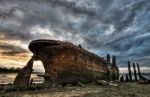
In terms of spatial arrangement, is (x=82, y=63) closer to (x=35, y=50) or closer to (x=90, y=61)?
(x=90, y=61)

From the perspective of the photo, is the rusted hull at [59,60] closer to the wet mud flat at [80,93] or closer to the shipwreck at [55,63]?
the shipwreck at [55,63]

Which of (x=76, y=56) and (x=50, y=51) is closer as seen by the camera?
(x=50, y=51)

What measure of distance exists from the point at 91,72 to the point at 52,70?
6.75 meters

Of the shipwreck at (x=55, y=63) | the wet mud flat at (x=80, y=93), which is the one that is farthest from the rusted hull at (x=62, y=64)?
the wet mud flat at (x=80, y=93)

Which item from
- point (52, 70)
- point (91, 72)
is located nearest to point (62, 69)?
point (52, 70)

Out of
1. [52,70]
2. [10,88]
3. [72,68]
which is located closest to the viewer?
[10,88]

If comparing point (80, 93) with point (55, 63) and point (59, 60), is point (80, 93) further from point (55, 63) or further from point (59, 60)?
point (59, 60)

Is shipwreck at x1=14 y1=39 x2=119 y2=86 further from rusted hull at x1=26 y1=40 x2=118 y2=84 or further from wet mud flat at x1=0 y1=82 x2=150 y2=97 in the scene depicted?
wet mud flat at x1=0 y1=82 x2=150 y2=97

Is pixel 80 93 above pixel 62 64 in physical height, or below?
below

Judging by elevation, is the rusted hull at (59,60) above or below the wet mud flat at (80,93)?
above

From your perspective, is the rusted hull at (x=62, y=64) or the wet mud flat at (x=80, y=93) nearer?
the wet mud flat at (x=80, y=93)

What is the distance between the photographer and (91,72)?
68.9ft

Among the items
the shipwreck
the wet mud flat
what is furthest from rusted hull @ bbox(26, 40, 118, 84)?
the wet mud flat

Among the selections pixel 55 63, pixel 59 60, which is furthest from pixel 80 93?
pixel 59 60
